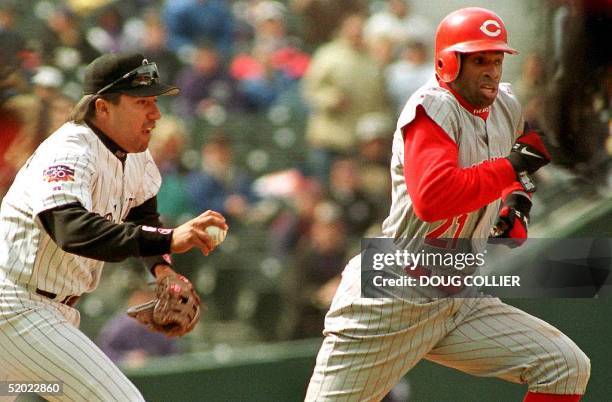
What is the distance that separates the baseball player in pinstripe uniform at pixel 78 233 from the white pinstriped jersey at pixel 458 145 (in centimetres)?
63

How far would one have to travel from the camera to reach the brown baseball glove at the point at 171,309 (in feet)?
12.6

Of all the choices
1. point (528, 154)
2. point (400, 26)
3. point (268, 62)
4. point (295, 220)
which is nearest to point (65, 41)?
point (268, 62)

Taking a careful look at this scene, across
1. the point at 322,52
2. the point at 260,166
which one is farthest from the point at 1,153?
the point at 322,52

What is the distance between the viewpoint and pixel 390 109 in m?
6.23

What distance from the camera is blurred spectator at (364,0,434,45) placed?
6.30m

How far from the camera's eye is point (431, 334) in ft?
12.3

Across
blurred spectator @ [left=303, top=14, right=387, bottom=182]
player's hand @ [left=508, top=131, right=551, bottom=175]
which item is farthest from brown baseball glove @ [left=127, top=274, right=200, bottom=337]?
blurred spectator @ [left=303, top=14, right=387, bottom=182]

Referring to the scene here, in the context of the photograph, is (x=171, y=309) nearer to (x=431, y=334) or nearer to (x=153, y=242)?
(x=153, y=242)

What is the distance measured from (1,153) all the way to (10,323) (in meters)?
3.06

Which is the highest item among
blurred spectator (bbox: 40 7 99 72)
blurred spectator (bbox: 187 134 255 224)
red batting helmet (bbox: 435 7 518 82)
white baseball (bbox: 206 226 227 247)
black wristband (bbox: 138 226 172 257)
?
red batting helmet (bbox: 435 7 518 82)

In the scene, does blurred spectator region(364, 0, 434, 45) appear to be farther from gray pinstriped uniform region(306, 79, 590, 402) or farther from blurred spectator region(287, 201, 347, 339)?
gray pinstriped uniform region(306, 79, 590, 402)

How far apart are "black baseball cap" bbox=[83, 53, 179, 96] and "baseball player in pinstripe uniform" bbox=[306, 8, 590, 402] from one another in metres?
0.87

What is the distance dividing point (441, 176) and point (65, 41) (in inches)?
156

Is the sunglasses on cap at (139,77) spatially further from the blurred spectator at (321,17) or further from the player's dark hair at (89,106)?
the blurred spectator at (321,17)
